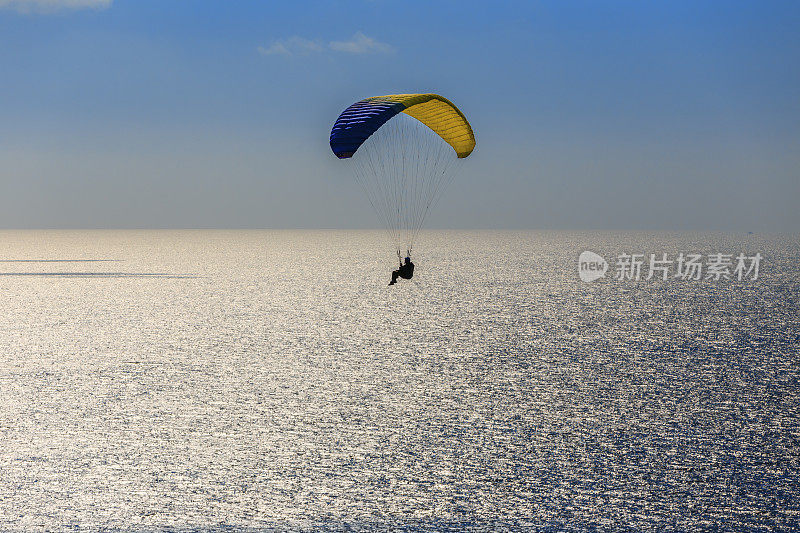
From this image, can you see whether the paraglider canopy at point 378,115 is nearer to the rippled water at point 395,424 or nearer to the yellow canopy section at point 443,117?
the yellow canopy section at point 443,117

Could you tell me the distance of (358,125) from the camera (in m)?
19.9

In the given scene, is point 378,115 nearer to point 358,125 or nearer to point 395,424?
point 358,125

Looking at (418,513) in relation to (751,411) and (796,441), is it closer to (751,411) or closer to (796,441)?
(796,441)

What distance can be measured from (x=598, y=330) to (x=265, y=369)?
41.6ft

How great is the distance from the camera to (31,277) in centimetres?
5125

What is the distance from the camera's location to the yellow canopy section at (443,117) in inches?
820

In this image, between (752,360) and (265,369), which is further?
(752,360)

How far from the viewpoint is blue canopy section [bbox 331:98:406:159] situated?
1988 centimetres

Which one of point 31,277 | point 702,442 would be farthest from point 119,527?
point 31,277

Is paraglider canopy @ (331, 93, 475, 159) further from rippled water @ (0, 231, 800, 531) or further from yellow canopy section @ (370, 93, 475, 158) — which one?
rippled water @ (0, 231, 800, 531)

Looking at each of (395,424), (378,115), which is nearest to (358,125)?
(378,115)

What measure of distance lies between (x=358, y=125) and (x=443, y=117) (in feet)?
14.0

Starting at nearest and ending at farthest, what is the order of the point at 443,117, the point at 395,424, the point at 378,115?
the point at 395,424 < the point at 378,115 < the point at 443,117

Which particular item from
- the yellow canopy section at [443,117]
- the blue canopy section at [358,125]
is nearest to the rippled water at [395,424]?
the blue canopy section at [358,125]
